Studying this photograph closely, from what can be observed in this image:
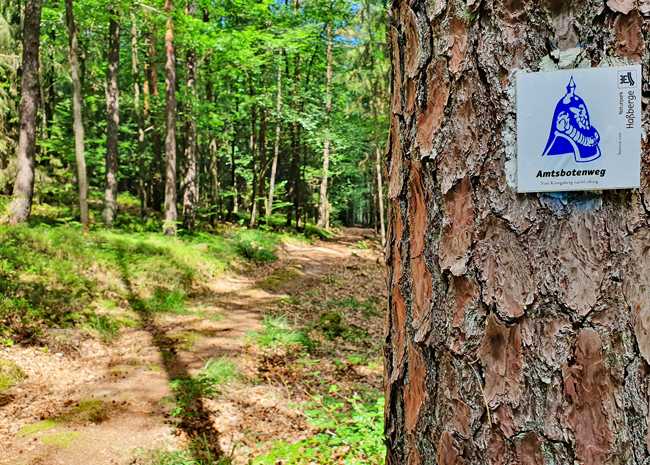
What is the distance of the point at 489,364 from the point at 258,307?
7.63 metres

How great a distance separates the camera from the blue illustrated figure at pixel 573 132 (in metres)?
0.91

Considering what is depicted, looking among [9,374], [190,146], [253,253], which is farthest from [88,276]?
[190,146]

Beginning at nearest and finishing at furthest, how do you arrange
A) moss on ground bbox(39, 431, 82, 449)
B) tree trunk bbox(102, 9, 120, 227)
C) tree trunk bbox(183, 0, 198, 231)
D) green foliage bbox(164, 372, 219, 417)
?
moss on ground bbox(39, 431, 82, 449) < green foliage bbox(164, 372, 219, 417) < tree trunk bbox(102, 9, 120, 227) < tree trunk bbox(183, 0, 198, 231)

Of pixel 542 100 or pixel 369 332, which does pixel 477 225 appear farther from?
pixel 369 332

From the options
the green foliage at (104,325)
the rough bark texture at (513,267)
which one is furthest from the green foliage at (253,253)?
the rough bark texture at (513,267)

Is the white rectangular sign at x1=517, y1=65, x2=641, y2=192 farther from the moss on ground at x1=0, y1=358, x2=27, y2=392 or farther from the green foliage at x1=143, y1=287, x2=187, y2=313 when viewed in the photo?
the green foliage at x1=143, y1=287, x2=187, y2=313

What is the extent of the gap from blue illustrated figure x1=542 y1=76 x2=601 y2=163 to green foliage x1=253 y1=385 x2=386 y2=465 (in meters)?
2.93

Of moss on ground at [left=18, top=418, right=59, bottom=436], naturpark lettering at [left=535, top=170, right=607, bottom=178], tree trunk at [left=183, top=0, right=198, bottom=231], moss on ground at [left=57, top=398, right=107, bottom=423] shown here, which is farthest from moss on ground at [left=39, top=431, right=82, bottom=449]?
tree trunk at [left=183, top=0, right=198, bottom=231]

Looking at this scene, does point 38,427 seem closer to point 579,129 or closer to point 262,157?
point 579,129

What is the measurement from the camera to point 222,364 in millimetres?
5004

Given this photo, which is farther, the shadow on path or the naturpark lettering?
the shadow on path

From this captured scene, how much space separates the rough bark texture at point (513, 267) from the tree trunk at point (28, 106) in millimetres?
11151

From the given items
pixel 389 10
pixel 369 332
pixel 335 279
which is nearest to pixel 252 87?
pixel 335 279

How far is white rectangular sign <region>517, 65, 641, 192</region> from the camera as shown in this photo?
0.90 m
